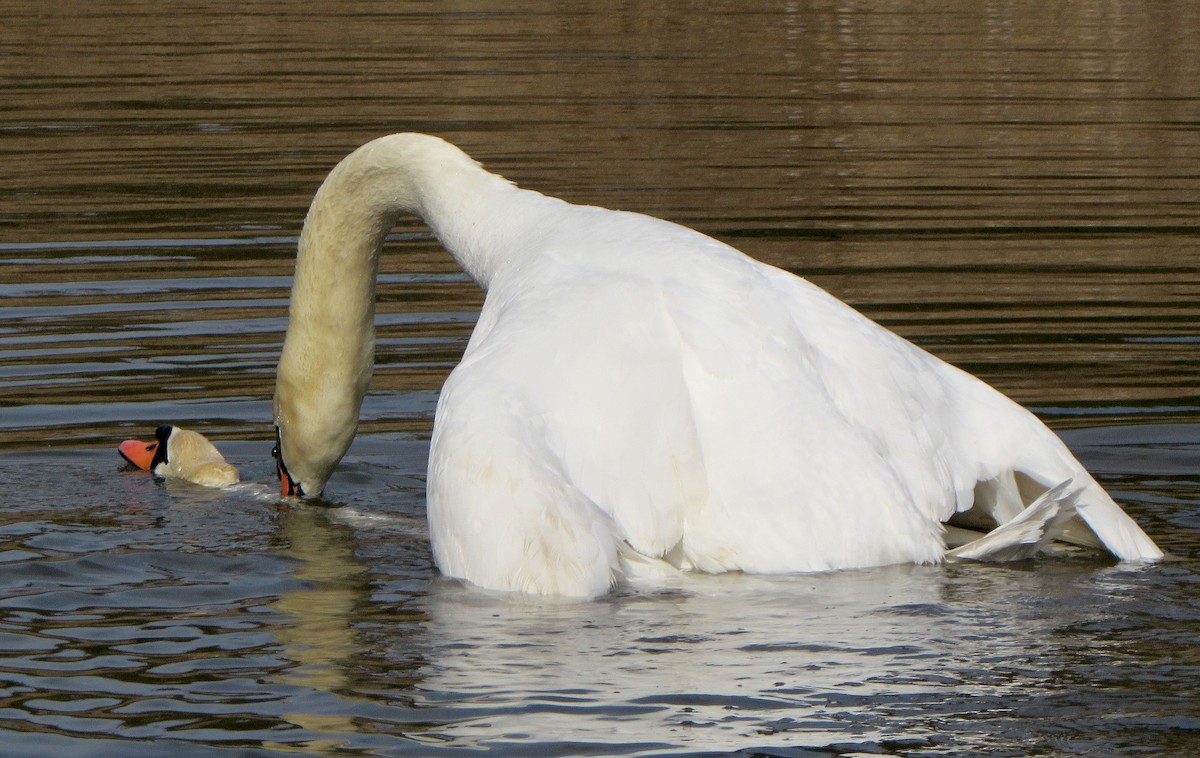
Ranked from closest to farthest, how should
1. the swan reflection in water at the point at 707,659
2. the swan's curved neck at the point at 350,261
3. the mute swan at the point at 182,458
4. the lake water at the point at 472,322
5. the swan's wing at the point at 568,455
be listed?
the swan reflection in water at the point at 707,659 < the lake water at the point at 472,322 < the swan's wing at the point at 568,455 < the swan's curved neck at the point at 350,261 < the mute swan at the point at 182,458

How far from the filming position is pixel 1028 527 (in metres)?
5.61

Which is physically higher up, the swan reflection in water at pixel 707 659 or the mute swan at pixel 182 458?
the mute swan at pixel 182 458

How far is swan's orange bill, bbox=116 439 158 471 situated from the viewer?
313 inches

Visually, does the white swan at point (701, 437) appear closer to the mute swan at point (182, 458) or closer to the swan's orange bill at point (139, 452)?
the mute swan at point (182, 458)

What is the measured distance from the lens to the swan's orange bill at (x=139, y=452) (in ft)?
26.1

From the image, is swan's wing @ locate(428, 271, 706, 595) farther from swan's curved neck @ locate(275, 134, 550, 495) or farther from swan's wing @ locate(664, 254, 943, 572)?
swan's curved neck @ locate(275, 134, 550, 495)

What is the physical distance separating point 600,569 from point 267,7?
77.6 feet

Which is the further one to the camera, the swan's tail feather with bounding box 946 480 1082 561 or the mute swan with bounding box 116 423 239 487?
the mute swan with bounding box 116 423 239 487

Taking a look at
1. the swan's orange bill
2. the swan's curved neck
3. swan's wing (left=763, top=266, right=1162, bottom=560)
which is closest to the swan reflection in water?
swan's wing (left=763, top=266, right=1162, bottom=560)

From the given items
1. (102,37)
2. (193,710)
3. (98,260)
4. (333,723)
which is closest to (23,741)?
(193,710)

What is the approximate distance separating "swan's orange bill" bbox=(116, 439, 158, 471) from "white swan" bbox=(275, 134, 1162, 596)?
199cm

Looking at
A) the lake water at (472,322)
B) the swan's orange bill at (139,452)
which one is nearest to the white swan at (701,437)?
the lake water at (472,322)

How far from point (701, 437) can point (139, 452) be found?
3.22 metres

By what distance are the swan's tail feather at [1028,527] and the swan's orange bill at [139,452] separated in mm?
3592
